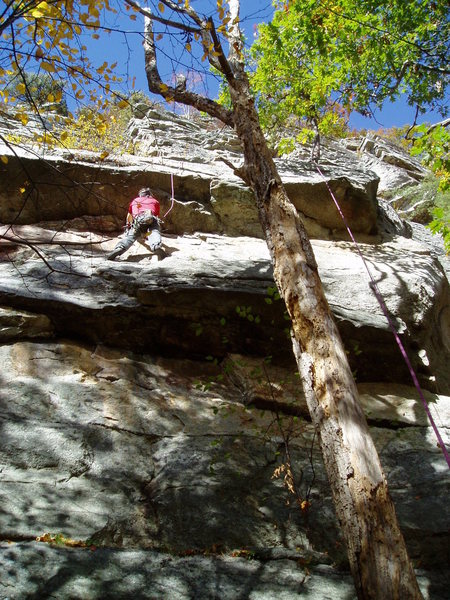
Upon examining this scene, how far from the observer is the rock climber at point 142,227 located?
23.8 ft

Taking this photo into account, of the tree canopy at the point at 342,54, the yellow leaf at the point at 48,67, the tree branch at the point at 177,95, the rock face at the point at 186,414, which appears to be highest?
the tree canopy at the point at 342,54

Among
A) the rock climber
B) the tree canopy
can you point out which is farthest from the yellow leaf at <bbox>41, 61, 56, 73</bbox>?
the tree canopy

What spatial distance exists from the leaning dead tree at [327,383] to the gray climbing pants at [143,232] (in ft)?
9.37

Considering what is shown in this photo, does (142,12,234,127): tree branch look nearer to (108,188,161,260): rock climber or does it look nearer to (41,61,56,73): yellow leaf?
(41,61,56,73): yellow leaf

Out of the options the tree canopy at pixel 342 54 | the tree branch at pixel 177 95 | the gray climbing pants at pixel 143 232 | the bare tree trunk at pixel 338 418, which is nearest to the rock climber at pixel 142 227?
the gray climbing pants at pixel 143 232

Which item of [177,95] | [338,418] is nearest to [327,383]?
[338,418]

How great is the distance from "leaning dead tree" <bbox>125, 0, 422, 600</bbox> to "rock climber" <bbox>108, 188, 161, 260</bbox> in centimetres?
288

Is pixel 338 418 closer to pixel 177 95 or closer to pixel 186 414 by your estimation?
pixel 186 414

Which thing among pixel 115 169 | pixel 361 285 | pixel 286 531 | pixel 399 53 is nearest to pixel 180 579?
pixel 286 531

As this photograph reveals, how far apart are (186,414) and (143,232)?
3838 mm

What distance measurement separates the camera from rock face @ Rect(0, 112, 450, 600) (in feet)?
10.5

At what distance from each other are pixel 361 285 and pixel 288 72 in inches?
293

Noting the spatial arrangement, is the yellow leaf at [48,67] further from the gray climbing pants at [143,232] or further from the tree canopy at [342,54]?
the tree canopy at [342,54]

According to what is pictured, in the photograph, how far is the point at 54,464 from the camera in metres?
4.06
